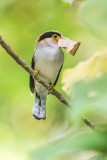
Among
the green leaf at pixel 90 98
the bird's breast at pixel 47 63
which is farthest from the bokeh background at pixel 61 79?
the bird's breast at pixel 47 63

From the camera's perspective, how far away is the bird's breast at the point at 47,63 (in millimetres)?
1925

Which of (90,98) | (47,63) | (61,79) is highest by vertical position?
(47,63)

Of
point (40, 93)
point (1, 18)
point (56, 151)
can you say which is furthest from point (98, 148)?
point (40, 93)

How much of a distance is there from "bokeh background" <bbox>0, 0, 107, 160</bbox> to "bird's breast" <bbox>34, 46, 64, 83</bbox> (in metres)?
0.15

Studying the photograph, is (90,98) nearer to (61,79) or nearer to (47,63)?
(61,79)

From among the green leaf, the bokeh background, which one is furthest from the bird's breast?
the green leaf

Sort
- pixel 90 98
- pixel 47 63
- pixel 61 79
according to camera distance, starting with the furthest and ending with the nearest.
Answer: pixel 47 63 < pixel 61 79 < pixel 90 98

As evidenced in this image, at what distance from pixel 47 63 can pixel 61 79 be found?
1.11 m

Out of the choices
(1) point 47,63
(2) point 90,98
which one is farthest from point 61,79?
(1) point 47,63

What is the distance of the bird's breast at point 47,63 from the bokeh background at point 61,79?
0.15 meters

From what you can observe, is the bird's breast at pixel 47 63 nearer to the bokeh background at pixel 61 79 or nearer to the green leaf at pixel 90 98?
the bokeh background at pixel 61 79

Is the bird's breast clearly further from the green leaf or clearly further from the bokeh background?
the green leaf

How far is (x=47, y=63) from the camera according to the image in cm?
200

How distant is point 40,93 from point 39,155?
1.90 meters
